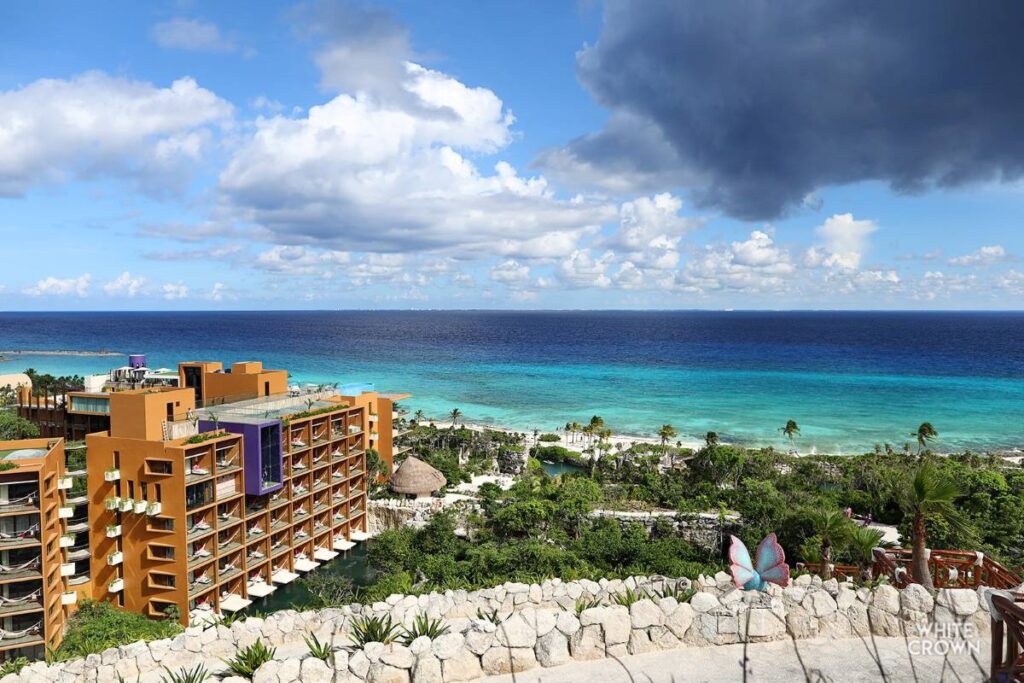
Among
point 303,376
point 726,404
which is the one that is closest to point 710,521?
point 726,404

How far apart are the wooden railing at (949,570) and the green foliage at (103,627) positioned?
18599 mm

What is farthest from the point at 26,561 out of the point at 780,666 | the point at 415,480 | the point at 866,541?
the point at 866,541

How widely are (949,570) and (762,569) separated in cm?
611

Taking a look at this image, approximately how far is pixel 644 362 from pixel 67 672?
11600cm

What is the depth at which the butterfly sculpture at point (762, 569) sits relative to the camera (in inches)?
470

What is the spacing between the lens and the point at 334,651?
1041 cm

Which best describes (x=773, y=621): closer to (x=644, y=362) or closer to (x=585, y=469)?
(x=585, y=469)

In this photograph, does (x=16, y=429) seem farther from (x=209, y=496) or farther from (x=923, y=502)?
(x=923, y=502)

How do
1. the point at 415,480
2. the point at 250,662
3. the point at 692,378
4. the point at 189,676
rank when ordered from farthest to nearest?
1. the point at 692,378
2. the point at 415,480
3. the point at 189,676
4. the point at 250,662

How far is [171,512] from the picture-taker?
2314cm

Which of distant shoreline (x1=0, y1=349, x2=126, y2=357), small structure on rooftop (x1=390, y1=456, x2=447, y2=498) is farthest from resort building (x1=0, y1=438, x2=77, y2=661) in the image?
distant shoreline (x1=0, y1=349, x2=126, y2=357)

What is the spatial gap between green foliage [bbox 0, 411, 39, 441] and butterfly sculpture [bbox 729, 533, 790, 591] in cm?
3710

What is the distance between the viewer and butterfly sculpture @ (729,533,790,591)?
11.9 metres

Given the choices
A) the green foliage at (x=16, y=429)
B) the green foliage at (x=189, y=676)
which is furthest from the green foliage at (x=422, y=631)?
the green foliage at (x=16, y=429)
